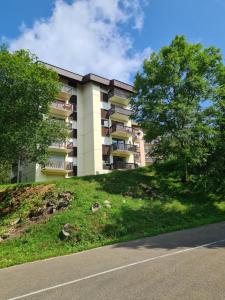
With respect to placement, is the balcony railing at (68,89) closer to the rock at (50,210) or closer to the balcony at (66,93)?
the balcony at (66,93)

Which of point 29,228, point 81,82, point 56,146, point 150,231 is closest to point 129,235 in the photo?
point 150,231

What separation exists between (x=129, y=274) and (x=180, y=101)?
56.7ft

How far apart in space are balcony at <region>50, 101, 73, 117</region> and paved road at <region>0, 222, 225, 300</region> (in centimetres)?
2737

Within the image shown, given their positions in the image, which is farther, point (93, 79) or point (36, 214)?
point (93, 79)

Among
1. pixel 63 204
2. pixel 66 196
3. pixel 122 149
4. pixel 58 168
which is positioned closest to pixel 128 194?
pixel 66 196

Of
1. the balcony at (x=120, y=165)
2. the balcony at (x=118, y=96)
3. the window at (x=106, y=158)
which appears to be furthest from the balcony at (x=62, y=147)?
the balcony at (x=118, y=96)

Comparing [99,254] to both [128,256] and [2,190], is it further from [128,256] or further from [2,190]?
[2,190]

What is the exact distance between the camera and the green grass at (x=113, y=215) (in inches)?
512

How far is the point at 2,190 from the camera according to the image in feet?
77.3

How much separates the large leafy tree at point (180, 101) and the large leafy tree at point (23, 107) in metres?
7.66

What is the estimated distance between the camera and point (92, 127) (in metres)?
39.6

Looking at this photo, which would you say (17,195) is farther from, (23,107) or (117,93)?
(117,93)

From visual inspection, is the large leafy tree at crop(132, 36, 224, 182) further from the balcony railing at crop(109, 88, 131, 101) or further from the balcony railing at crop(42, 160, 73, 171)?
the balcony railing at crop(109, 88, 131, 101)

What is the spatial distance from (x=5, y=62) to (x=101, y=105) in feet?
75.2
